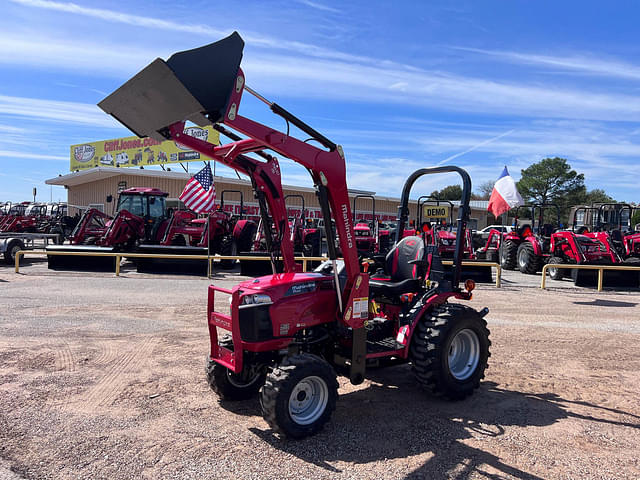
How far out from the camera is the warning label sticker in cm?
444

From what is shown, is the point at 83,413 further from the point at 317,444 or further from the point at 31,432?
the point at 317,444

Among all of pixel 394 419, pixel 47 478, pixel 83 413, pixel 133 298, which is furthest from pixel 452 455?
pixel 133 298

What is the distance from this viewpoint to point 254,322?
412 centimetres

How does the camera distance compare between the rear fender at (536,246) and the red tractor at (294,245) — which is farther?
the rear fender at (536,246)

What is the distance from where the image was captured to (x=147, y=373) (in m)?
5.62

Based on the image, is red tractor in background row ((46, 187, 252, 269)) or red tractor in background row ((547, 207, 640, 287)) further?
red tractor in background row ((46, 187, 252, 269))

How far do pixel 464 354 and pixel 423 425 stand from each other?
1172 mm

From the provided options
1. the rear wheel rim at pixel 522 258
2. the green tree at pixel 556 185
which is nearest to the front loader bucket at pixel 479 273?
the rear wheel rim at pixel 522 258

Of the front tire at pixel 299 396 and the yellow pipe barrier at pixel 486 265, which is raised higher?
the yellow pipe barrier at pixel 486 265

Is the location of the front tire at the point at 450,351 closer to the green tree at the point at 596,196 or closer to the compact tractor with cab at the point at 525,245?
the compact tractor with cab at the point at 525,245

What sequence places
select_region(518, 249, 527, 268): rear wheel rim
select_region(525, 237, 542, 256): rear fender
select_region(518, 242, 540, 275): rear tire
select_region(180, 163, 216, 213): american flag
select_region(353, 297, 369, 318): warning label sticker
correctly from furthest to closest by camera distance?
1. select_region(518, 249, 527, 268): rear wheel rim
2. select_region(518, 242, 540, 275): rear tire
3. select_region(525, 237, 542, 256): rear fender
4. select_region(180, 163, 216, 213): american flag
5. select_region(353, 297, 369, 318): warning label sticker

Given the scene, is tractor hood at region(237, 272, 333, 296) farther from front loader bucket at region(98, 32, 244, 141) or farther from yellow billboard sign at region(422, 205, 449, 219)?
yellow billboard sign at region(422, 205, 449, 219)

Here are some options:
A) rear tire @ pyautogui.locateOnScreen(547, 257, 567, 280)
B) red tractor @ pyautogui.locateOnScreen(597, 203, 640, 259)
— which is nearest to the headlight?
rear tire @ pyautogui.locateOnScreen(547, 257, 567, 280)

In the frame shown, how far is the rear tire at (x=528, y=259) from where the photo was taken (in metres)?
16.9
